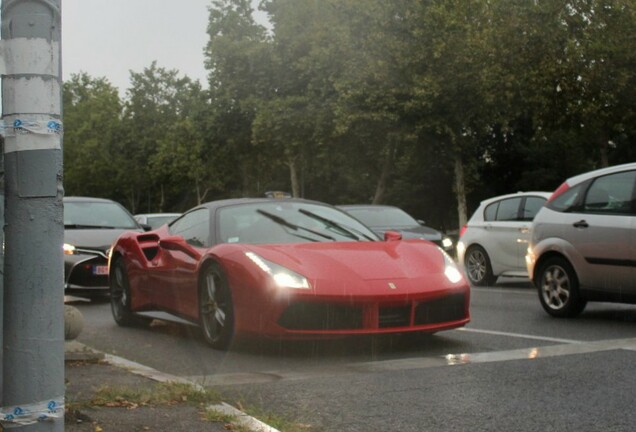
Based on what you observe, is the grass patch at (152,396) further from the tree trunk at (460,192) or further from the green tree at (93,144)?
the green tree at (93,144)

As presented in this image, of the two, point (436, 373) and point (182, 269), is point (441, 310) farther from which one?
point (182, 269)

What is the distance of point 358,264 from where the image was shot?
8.38 m

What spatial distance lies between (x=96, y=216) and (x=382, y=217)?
6.45m

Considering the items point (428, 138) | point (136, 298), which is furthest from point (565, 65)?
point (136, 298)

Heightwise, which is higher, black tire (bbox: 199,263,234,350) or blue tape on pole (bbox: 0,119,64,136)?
blue tape on pole (bbox: 0,119,64,136)

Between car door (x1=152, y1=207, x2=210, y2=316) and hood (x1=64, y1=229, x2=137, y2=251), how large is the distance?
4.39 metres

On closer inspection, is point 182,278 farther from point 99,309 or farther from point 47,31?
point 47,31

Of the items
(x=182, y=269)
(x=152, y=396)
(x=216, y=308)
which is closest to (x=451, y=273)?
(x=216, y=308)

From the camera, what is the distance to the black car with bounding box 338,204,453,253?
64.3 feet

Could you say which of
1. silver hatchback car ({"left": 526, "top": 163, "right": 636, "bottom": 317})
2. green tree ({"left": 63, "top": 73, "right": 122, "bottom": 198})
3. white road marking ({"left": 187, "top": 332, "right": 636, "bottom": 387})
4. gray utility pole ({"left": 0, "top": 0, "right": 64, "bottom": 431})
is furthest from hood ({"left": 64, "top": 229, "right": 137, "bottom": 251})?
green tree ({"left": 63, "top": 73, "right": 122, "bottom": 198})

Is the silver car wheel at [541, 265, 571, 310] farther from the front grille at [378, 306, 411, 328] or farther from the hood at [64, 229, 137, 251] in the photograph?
the hood at [64, 229, 137, 251]

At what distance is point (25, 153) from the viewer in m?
3.30

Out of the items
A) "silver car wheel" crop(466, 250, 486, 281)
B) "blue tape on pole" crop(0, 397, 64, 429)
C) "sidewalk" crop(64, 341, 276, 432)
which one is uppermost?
"blue tape on pole" crop(0, 397, 64, 429)

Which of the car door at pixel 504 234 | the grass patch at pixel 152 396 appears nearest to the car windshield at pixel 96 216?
the car door at pixel 504 234
